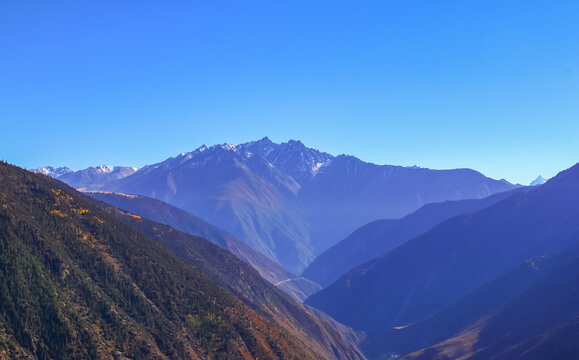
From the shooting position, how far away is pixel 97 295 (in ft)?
346

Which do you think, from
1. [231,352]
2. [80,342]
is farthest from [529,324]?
[80,342]

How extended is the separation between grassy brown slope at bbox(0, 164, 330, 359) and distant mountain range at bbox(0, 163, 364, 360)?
0.21 metres

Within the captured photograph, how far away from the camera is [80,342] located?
91875 millimetres

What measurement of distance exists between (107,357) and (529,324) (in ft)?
Answer: 520

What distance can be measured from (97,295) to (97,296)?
25 centimetres

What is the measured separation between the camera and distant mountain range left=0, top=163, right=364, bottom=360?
91125 mm

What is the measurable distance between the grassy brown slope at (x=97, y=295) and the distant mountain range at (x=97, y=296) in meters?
0.21

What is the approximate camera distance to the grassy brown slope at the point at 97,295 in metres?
91.4

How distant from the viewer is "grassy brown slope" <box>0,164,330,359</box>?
91.4 metres

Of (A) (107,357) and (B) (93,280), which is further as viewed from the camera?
(B) (93,280)

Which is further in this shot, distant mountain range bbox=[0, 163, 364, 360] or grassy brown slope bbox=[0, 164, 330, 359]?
grassy brown slope bbox=[0, 164, 330, 359]

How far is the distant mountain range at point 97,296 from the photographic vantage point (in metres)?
91.1

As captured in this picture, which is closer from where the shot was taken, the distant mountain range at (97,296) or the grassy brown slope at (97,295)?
the distant mountain range at (97,296)

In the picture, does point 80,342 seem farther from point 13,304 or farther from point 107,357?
point 13,304
